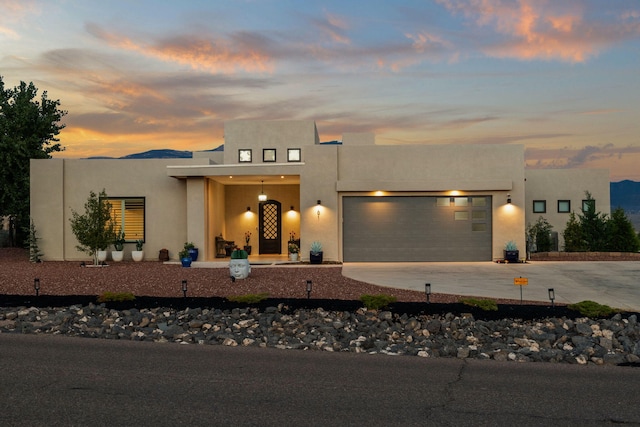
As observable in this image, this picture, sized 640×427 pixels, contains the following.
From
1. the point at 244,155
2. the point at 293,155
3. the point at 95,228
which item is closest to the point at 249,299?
the point at 95,228

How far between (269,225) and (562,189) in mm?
15884

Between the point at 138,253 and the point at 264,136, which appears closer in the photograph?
the point at 138,253

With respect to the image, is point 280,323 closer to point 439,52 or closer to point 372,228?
point 372,228

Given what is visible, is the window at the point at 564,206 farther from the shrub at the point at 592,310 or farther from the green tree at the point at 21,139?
the green tree at the point at 21,139

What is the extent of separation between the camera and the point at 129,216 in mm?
21953

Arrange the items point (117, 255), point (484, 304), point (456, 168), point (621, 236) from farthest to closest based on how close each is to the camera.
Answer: point (621, 236) → point (117, 255) → point (456, 168) → point (484, 304)

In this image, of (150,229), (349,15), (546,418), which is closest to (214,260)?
(150,229)

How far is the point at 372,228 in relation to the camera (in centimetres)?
2081

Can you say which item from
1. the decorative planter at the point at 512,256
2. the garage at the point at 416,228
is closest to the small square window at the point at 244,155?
the garage at the point at 416,228

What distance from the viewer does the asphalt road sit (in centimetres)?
529

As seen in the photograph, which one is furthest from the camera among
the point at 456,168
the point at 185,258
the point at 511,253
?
the point at 456,168

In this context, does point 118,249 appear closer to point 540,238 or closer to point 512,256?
point 512,256

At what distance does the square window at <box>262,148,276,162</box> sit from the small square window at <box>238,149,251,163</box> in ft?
2.43

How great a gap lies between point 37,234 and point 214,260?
692cm
